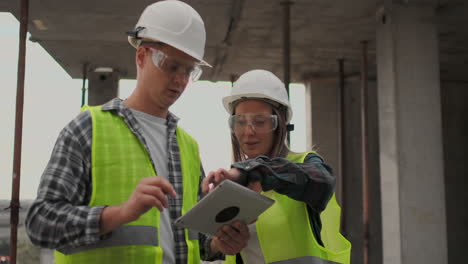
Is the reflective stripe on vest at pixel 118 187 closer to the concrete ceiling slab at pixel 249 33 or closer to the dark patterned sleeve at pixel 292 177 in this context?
the dark patterned sleeve at pixel 292 177

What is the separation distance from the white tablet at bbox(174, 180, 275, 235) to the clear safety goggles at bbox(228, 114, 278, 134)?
3.19 feet

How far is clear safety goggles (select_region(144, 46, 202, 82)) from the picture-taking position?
2.35m

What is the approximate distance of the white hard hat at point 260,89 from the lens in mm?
3504

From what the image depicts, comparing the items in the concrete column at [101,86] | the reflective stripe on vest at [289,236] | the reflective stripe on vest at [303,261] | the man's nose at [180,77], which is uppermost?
the concrete column at [101,86]

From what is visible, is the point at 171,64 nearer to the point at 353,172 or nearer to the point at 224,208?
the point at 224,208

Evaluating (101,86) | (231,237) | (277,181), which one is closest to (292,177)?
(277,181)

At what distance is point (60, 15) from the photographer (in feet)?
35.5

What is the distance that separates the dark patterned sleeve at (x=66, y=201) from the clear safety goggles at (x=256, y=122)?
1.42m

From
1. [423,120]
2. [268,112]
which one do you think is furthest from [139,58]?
[423,120]

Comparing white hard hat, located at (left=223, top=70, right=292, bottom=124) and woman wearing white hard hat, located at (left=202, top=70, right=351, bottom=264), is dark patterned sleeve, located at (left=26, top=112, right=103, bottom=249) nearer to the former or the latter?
woman wearing white hard hat, located at (left=202, top=70, right=351, bottom=264)

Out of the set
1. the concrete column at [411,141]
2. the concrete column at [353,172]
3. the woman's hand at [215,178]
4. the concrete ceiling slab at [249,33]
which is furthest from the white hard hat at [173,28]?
the concrete column at [353,172]

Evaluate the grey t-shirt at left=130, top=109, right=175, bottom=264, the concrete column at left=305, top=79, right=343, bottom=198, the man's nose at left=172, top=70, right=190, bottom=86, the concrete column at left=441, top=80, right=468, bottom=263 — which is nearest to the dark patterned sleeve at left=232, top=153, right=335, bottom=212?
the grey t-shirt at left=130, top=109, right=175, bottom=264

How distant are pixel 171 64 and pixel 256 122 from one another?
→ 114cm

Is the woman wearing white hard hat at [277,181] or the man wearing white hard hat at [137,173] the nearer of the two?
the man wearing white hard hat at [137,173]
